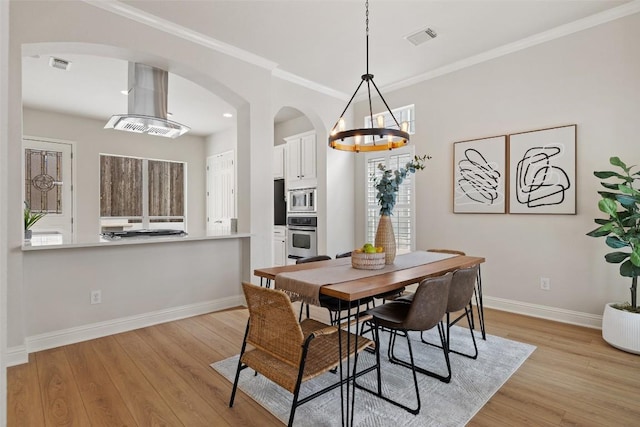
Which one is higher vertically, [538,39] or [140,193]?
[538,39]

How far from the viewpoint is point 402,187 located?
466 cm

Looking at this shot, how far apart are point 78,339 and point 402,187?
395 centimetres

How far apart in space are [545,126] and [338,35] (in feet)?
7.62

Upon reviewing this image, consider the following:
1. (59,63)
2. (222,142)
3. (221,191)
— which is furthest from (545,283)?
(222,142)

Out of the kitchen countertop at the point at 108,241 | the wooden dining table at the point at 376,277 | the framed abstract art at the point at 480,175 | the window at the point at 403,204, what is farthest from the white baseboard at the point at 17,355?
the framed abstract art at the point at 480,175

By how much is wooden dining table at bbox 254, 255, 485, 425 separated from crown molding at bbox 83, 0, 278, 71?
8.27ft

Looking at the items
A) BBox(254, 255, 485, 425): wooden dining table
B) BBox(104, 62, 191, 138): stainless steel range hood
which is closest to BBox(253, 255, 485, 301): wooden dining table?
BBox(254, 255, 485, 425): wooden dining table

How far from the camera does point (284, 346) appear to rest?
1660 mm

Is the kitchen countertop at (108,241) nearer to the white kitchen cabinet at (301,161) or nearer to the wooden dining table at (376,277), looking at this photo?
the wooden dining table at (376,277)

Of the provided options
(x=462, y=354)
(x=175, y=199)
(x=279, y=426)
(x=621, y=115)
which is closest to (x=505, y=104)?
(x=621, y=115)

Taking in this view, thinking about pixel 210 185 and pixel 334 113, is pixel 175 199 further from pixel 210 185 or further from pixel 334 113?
pixel 334 113

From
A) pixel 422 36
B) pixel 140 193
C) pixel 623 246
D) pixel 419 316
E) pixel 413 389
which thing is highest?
pixel 422 36

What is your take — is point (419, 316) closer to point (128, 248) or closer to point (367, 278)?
point (367, 278)

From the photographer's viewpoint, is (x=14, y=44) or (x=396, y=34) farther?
(x=396, y=34)
